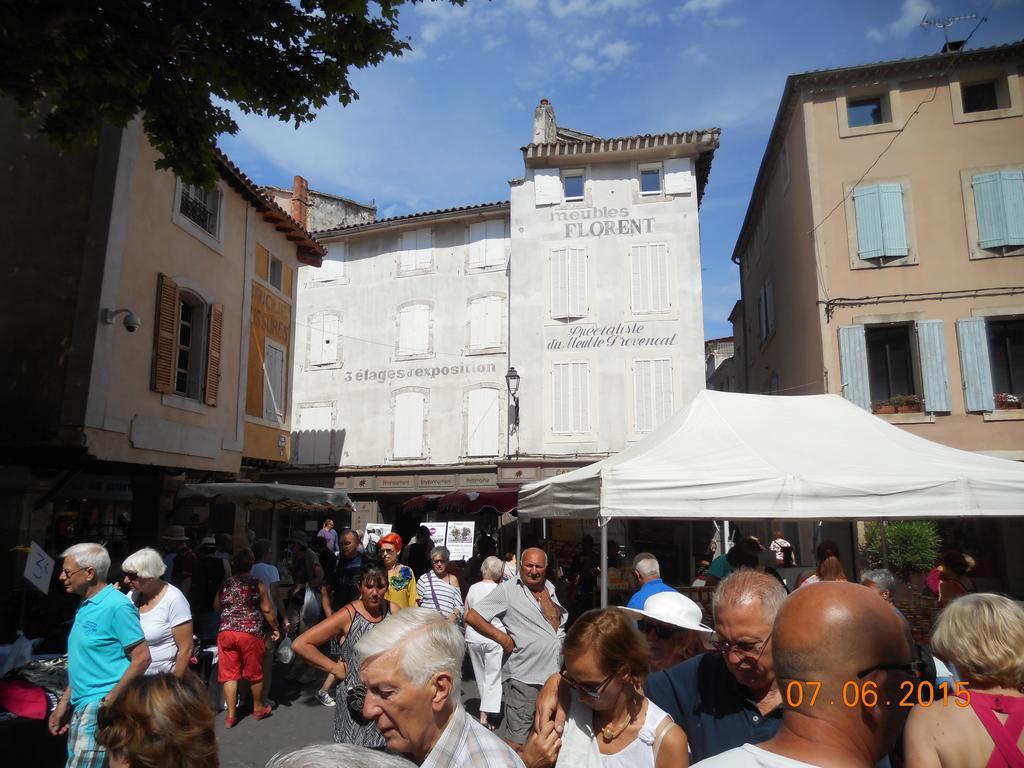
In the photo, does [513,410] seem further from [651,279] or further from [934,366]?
[934,366]

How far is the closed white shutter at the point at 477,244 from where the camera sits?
846 inches

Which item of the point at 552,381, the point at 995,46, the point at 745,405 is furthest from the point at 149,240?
the point at 995,46

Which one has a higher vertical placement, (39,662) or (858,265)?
(858,265)

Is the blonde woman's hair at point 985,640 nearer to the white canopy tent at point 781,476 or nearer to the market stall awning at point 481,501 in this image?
the white canopy tent at point 781,476

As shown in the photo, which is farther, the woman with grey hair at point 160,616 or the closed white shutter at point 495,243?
the closed white shutter at point 495,243

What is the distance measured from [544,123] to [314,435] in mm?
12423

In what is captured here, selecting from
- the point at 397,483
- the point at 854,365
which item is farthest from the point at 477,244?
the point at 854,365

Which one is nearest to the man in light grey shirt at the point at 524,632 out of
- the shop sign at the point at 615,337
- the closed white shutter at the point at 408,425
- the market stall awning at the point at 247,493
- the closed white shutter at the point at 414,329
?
the market stall awning at the point at 247,493

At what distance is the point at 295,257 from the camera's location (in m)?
16.3

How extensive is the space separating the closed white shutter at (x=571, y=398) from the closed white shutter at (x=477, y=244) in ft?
15.6

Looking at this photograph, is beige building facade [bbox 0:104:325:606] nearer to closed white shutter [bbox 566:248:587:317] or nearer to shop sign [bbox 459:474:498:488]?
shop sign [bbox 459:474:498:488]

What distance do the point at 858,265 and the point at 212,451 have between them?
13.7m

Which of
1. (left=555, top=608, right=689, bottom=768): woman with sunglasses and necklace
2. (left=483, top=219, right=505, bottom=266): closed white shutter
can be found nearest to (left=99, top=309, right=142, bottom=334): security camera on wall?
(left=555, top=608, right=689, bottom=768): woman with sunglasses and necklace

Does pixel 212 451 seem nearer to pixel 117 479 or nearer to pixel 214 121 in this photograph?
pixel 117 479
